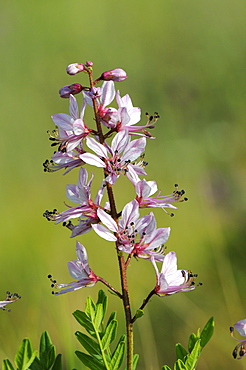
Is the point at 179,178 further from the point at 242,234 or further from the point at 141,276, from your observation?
the point at 141,276

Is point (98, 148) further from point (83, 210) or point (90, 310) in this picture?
point (90, 310)

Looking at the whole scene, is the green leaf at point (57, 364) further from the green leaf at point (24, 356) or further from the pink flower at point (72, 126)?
the pink flower at point (72, 126)

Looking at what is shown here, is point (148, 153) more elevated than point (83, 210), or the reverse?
point (148, 153)

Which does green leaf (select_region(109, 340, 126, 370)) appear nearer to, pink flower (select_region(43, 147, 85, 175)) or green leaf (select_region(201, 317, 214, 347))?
green leaf (select_region(201, 317, 214, 347))

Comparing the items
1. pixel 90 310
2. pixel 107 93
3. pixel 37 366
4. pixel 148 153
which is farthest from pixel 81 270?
pixel 148 153

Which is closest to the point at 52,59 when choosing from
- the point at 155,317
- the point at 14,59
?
the point at 14,59

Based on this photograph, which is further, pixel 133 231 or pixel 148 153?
pixel 148 153

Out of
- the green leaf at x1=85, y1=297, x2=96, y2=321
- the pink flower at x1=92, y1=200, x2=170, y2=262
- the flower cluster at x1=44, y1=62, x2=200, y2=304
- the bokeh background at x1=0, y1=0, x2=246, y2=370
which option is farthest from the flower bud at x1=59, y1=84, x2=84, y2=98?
the bokeh background at x1=0, y1=0, x2=246, y2=370
